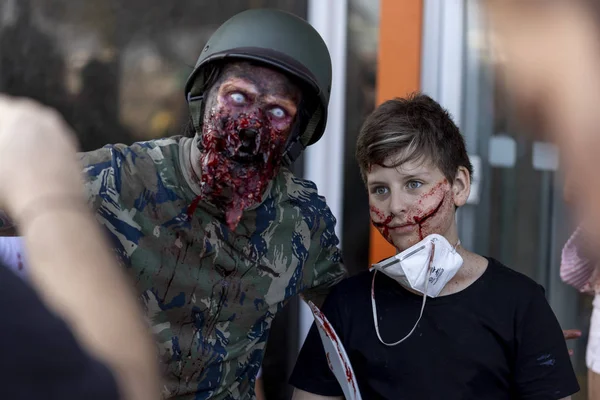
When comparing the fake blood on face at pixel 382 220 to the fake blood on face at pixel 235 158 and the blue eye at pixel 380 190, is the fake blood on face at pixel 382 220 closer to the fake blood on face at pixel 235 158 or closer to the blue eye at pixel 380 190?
the blue eye at pixel 380 190

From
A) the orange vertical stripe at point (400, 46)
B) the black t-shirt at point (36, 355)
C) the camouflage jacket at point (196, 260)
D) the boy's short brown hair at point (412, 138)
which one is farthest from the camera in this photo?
the orange vertical stripe at point (400, 46)

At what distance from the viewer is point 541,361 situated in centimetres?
196

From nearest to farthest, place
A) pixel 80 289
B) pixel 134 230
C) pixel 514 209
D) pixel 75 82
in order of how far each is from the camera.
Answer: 1. pixel 80 289
2. pixel 134 230
3. pixel 514 209
4. pixel 75 82

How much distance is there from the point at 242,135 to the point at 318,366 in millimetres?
662

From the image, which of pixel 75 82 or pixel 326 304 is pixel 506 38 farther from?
pixel 75 82

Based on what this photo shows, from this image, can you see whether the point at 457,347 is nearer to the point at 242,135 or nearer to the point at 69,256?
the point at 242,135

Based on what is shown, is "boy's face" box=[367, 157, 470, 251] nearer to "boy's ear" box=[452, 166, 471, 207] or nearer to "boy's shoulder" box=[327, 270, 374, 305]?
"boy's ear" box=[452, 166, 471, 207]

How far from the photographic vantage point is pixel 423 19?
3.13 meters

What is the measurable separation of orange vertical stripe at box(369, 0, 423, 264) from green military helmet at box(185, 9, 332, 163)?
920 mm

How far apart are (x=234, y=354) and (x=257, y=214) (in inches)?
14.7

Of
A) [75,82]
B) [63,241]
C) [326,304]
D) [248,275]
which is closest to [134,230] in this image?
[248,275]

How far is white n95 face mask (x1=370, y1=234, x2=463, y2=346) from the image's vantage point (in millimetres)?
2037

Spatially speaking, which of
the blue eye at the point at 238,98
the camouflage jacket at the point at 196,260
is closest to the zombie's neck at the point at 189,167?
the camouflage jacket at the point at 196,260

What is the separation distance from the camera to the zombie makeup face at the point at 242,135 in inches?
77.8
